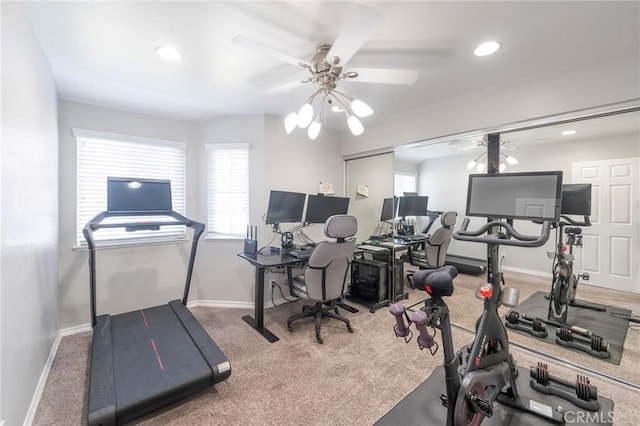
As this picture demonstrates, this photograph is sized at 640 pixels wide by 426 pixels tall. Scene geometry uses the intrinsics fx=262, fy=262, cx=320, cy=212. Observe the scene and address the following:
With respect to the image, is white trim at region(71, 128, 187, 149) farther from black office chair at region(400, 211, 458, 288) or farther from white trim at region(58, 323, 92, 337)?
black office chair at region(400, 211, 458, 288)

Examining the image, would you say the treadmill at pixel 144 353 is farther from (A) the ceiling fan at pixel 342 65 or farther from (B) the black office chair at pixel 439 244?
(B) the black office chair at pixel 439 244

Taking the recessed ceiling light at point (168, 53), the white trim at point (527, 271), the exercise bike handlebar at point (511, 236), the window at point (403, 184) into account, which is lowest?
the white trim at point (527, 271)

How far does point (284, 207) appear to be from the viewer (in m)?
3.28

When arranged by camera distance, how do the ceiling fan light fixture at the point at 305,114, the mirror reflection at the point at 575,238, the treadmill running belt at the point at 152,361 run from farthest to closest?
the mirror reflection at the point at 575,238 < the ceiling fan light fixture at the point at 305,114 < the treadmill running belt at the point at 152,361

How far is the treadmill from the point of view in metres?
1.65

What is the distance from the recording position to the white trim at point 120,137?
291cm

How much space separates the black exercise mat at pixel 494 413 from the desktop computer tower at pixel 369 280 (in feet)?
5.27

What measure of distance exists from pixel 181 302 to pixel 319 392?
200cm

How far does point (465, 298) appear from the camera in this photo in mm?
3527

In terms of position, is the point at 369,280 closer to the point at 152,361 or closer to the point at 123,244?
the point at 152,361

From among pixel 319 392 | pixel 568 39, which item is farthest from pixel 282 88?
pixel 319 392

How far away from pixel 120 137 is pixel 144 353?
246 cm

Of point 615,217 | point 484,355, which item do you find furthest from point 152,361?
point 615,217

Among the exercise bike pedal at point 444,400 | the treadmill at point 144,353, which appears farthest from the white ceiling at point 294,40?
the exercise bike pedal at point 444,400
